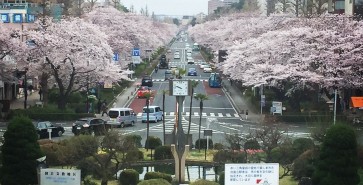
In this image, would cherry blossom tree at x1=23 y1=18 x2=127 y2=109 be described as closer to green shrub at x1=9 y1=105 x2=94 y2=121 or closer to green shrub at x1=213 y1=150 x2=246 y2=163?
green shrub at x1=9 y1=105 x2=94 y2=121

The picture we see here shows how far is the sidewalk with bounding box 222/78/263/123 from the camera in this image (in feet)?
188

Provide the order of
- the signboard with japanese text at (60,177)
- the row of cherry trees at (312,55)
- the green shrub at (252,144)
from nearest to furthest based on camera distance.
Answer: the signboard with japanese text at (60,177) → the green shrub at (252,144) → the row of cherry trees at (312,55)

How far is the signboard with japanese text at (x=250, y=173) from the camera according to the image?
2398cm

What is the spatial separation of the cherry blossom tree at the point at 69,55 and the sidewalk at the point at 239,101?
11355 mm

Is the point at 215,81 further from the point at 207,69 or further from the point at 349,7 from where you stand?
the point at 207,69

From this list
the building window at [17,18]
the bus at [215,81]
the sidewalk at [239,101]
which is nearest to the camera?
the sidewalk at [239,101]

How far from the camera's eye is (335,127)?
27266 mm

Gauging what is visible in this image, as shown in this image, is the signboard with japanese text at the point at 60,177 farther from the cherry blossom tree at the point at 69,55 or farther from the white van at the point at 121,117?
the cherry blossom tree at the point at 69,55

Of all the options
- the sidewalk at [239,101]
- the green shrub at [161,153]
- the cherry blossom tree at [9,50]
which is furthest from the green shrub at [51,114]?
the green shrub at [161,153]

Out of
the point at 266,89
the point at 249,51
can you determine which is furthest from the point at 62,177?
the point at 266,89

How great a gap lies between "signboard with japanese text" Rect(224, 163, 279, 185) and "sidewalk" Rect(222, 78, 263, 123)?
2777 cm

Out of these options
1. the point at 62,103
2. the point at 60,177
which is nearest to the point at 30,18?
the point at 62,103

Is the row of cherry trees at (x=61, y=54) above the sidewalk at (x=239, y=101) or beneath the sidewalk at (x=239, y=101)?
above

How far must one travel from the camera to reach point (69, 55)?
5778cm
